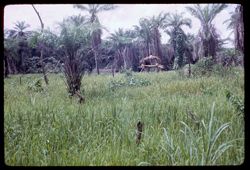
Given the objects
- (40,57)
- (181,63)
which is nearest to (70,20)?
(40,57)

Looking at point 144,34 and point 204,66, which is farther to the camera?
point 204,66

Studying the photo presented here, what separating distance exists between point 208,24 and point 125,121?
1.03 m

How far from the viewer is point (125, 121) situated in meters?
2.47

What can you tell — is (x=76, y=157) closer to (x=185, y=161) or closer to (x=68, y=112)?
(x=68, y=112)

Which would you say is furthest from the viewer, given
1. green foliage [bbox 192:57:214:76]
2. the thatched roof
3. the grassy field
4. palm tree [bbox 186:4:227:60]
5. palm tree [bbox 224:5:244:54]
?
green foliage [bbox 192:57:214:76]

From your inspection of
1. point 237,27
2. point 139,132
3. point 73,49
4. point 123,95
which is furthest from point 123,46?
point 237,27

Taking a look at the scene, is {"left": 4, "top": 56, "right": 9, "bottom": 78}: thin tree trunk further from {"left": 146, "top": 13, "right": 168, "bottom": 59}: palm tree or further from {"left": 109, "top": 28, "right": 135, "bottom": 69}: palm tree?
{"left": 146, "top": 13, "right": 168, "bottom": 59}: palm tree

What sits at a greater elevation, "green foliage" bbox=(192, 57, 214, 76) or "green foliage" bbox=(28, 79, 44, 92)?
"green foliage" bbox=(192, 57, 214, 76)

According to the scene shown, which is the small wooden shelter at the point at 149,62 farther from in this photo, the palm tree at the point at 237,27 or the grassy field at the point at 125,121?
the palm tree at the point at 237,27

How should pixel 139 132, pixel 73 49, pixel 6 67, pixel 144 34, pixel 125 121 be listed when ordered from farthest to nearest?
pixel 73 49 < pixel 144 34 < pixel 125 121 < pixel 139 132 < pixel 6 67

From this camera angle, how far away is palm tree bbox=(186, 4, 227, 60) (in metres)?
2.28

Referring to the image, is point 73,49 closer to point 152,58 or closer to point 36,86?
point 36,86

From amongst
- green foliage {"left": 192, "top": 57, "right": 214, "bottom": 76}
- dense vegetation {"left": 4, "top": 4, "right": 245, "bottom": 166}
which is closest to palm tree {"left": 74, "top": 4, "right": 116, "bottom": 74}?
dense vegetation {"left": 4, "top": 4, "right": 245, "bottom": 166}
